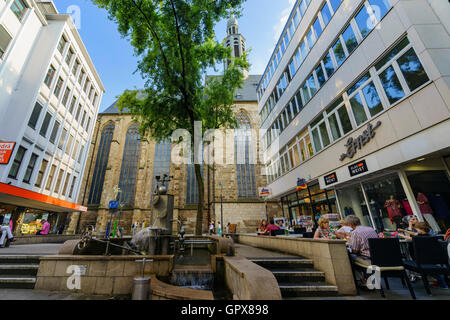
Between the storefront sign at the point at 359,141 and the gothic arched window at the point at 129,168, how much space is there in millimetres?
27413

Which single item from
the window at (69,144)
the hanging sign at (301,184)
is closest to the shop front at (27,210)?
the window at (69,144)

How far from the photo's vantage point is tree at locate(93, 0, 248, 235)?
962 centimetres

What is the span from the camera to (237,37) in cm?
4734

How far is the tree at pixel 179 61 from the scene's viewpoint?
9.62 meters

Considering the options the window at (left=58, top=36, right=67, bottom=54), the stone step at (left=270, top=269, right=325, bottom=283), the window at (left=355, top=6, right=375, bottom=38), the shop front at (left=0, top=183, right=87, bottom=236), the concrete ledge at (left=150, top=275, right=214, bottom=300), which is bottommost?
the stone step at (left=270, top=269, right=325, bottom=283)

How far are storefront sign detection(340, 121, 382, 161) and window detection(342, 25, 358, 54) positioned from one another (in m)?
4.11

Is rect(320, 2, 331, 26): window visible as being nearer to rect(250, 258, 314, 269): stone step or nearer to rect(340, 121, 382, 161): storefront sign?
rect(340, 121, 382, 161): storefront sign

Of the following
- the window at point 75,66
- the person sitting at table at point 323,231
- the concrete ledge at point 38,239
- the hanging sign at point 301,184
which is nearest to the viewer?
the person sitting at table at point 323,231

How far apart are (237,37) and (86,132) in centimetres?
4253

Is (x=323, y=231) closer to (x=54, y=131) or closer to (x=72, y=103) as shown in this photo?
(x=54, y=131)

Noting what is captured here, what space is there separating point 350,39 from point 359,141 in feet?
16.8

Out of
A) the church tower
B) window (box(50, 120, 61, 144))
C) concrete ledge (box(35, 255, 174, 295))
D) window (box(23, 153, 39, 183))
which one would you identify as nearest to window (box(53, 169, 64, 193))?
window (box(50, 120, 61, 144))

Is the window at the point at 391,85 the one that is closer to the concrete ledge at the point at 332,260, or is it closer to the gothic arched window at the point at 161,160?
the concrete ledge at the point at 332,260
